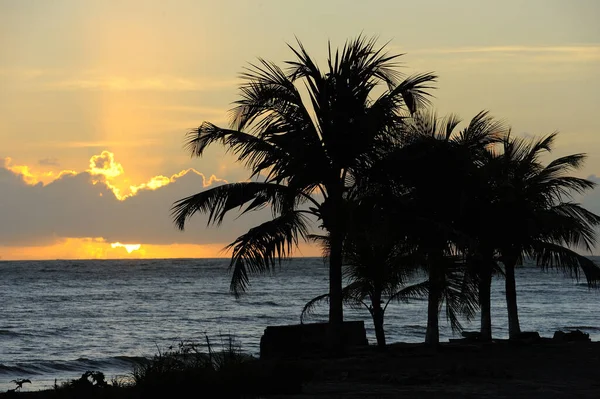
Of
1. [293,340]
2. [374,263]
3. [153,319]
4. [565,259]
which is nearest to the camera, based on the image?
[374,263]

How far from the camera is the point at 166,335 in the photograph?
41219 mm

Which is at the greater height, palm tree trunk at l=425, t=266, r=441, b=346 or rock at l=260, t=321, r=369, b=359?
palm tree trunk at l=425, t=266, r=441, b=346

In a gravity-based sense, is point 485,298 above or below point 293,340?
above

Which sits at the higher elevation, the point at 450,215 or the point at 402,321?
the point at 450,215

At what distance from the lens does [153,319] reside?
166 feet

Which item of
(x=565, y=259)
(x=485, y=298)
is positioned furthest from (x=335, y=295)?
(x=565, y=259)

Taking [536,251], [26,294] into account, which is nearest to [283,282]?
[26,294]

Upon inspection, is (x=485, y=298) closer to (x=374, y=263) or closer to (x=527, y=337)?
(x=527, y=337)

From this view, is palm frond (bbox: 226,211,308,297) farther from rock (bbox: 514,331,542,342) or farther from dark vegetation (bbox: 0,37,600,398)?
rock (bbox: 514,331,542,342)

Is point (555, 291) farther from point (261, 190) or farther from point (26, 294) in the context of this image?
point (261, 190)

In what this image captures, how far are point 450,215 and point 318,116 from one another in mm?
4228

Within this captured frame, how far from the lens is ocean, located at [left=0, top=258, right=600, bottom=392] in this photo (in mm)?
30797

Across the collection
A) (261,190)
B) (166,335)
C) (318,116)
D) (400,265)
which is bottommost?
(166,335)

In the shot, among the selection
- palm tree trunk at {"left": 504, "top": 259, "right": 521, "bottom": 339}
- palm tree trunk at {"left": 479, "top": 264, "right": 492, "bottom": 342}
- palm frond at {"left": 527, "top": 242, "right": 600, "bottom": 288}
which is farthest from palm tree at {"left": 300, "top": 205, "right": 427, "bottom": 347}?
palm frond at {"left": 527, "top": 242, "right": 600, "bottom": 288}
